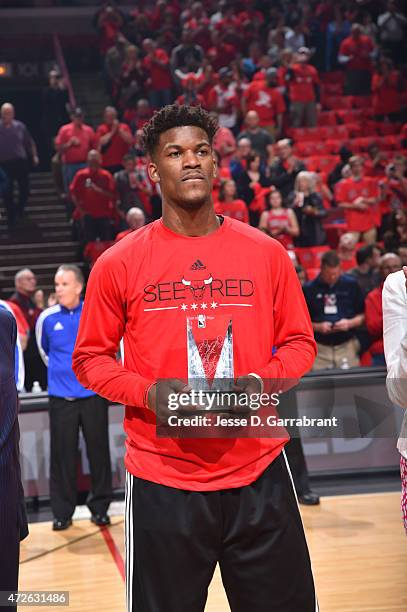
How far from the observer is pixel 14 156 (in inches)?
469

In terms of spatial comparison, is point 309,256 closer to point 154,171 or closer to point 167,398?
point 154,171

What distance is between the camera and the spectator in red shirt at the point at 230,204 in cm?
984

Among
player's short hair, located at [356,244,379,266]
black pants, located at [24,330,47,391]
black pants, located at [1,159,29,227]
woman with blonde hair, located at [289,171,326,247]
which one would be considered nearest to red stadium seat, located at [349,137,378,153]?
woman with blonde hair, located at [289,171,326,247]

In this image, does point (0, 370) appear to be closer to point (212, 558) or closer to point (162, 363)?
point (162, 363)

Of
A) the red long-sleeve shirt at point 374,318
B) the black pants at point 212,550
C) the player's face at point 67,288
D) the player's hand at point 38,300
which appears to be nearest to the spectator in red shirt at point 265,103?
the player's hand at point 38,300

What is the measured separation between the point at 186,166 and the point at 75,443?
455cm

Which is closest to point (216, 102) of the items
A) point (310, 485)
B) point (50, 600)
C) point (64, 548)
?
point (310, 485)

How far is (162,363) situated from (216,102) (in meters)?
Result: 10.7

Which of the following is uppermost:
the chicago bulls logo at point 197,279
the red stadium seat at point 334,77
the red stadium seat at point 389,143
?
the chicago bulls logo at point 197,279

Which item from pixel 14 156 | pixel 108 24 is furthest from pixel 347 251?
pixel 108 24

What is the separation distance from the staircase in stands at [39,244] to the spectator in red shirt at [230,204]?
2.40m

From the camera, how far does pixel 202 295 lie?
8.21ft

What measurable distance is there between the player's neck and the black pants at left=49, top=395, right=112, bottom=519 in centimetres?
428

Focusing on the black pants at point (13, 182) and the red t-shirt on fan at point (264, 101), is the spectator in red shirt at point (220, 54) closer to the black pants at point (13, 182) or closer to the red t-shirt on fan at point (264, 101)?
the red t-shirt on fan at point (264, 101)
